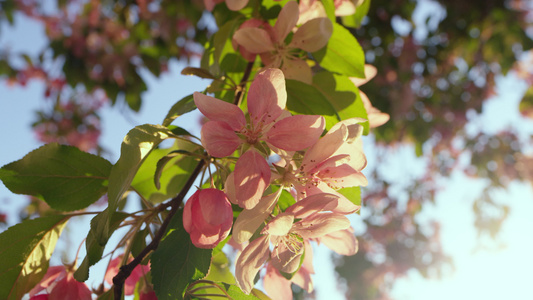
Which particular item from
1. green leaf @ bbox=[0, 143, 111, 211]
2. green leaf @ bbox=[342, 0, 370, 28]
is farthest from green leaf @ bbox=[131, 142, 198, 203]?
green leaf @ bbox=[342, 0, 370, 28]

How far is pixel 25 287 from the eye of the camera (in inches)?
19.7

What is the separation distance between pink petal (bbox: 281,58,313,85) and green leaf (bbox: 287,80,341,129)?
24 millimetres

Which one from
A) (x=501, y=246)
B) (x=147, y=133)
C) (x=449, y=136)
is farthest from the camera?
(x=501, y=246)

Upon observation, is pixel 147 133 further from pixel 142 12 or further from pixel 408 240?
pixel 408 240

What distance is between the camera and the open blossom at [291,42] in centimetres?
54

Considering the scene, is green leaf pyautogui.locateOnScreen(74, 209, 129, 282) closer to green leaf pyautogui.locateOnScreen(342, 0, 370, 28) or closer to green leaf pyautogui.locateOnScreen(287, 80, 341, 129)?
green leaf pyautogui.locateOnScreen(287, 80, 341, 129)

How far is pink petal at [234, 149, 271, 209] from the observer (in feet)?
1.32

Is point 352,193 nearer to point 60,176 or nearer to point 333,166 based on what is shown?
point 333,166

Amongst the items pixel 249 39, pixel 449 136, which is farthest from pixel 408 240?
pixel 249 39

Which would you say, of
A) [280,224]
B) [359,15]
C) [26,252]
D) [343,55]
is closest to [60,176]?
[26,252]

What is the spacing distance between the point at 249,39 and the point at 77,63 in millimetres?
2256

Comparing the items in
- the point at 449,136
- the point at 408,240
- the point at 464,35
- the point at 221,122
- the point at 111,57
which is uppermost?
the point at 111,57

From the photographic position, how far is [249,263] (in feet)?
1.45

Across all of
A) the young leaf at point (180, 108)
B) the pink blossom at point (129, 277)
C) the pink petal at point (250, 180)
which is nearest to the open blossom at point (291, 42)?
the young leaf at point (180, 108)
